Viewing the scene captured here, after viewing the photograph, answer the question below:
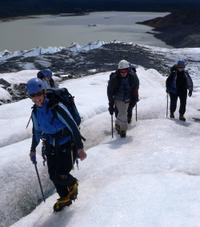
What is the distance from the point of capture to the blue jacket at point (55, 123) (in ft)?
26.9

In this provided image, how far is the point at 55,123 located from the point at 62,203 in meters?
1.83

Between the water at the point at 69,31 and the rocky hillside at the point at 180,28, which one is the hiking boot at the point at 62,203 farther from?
the rocky hillside at the point at 180,28

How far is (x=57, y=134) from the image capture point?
8547 millimetres

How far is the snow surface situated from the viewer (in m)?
8.78

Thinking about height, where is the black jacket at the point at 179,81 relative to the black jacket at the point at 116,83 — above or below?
below

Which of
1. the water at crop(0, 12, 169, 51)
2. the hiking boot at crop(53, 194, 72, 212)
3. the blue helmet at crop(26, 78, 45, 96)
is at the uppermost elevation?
the blue helmet at crop(26, 78, 45, 96)

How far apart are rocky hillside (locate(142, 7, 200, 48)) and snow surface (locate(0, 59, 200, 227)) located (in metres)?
64.6

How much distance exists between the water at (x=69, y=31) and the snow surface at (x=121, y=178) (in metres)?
62.2

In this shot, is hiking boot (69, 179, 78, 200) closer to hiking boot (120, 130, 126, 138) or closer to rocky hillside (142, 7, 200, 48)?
hiking boot (120, 130, 126, 138)

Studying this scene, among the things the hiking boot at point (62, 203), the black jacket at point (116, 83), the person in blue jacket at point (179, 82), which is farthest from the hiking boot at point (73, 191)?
the person in blue jacket at point (179, 82)

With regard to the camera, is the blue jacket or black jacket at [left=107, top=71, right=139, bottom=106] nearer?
the blue jacket

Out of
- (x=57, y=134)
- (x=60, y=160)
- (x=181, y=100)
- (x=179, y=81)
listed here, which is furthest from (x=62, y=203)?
(x=181, y=100)

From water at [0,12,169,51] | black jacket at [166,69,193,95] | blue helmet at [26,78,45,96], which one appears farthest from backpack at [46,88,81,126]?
water at [0,12,169,51]

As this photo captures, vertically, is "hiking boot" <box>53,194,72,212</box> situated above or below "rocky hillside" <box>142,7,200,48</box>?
above
